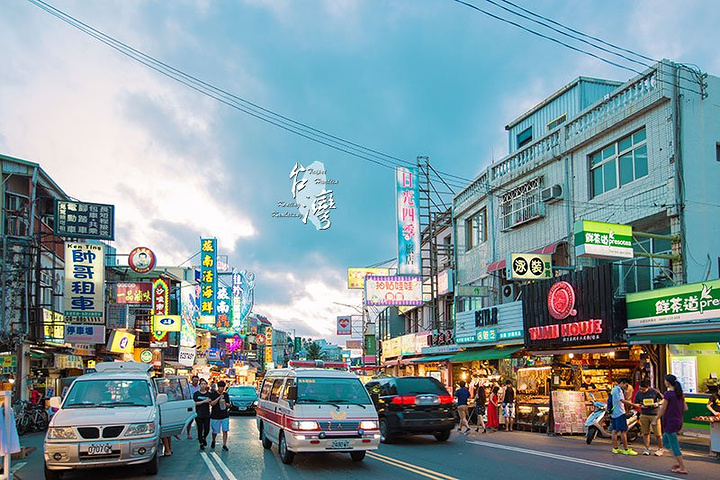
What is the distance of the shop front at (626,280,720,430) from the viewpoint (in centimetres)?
1672

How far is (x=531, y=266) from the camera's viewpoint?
24062 millimetres

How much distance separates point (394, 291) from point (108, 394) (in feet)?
83.0

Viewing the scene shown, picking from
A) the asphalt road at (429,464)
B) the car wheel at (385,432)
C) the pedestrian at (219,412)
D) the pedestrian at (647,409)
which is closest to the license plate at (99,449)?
the asphalt road at (429,464)

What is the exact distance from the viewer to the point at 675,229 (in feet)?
63.2

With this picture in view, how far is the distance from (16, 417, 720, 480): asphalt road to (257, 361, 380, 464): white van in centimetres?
43

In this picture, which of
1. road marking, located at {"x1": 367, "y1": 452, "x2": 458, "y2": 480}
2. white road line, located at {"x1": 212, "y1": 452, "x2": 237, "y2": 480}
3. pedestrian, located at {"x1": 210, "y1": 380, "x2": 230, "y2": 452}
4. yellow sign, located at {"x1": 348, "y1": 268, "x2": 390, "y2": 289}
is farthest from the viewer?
yellow sign, located at {"x1": 348, "y1": 268, "x2": 390, "y2": 289}

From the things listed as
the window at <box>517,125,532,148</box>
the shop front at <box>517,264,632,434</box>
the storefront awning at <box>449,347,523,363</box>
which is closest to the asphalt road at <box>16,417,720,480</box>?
the shop front at <box>517,264,632,434</box>

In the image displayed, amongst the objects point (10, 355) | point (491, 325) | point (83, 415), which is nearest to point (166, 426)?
point (83, 415)

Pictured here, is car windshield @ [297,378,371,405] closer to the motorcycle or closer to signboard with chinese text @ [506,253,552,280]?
the motorcycle

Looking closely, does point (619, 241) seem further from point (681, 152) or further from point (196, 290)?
point (196, 290)

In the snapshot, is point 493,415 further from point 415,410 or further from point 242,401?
point 242,401

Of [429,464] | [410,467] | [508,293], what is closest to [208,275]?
[508,293]

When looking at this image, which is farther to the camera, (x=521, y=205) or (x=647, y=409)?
(x=521, y=205)

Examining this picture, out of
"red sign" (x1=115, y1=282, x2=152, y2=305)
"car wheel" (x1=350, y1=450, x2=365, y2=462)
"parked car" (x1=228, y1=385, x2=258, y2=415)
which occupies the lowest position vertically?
"parked car" (x1=228, y1=385, x2=258, y2=415)
